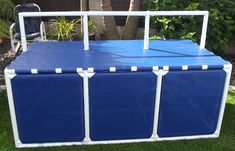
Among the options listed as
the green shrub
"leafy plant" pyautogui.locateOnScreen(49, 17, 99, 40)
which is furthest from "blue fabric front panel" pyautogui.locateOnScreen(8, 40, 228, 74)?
"leafy plant" pyautogui.locateOnScreen(49, 17, 99, 40)

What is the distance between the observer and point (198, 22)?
576 cm

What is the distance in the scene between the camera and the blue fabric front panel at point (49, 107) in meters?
2.88

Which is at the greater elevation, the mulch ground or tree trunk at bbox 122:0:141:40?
tree trunk at bbox 122:0:141:40

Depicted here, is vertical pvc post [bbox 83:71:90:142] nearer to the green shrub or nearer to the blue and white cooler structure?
the blue and white cooler structure

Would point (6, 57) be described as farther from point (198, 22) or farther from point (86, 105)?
point (198, 22)

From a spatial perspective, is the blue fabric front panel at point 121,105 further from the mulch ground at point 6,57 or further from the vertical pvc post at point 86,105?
the mulch ground at point 6,57

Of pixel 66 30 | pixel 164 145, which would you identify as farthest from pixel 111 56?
pixel 66 30

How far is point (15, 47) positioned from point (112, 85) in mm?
4124

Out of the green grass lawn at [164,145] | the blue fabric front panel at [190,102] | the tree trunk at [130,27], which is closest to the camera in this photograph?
the blue fabric front panel at [190,102]

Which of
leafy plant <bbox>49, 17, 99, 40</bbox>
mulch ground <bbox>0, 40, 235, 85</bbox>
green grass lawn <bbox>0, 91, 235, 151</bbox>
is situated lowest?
green grass lawn <bbox>0, 91, 235, 151</bbox>

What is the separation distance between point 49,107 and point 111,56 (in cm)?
88

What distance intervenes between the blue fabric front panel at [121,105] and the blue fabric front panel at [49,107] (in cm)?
16

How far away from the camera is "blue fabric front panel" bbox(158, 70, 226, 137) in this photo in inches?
120

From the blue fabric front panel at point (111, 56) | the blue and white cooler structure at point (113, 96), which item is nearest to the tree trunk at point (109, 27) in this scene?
the blue fabric front panel at point (111, 56)
